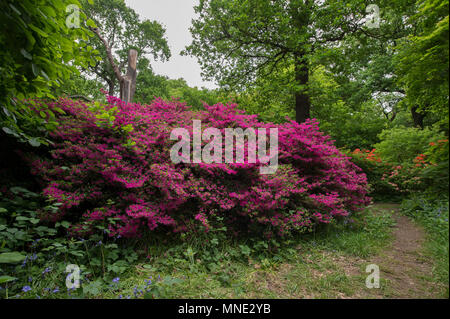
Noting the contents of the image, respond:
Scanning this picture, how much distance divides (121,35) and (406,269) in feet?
60.7

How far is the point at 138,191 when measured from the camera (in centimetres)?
252

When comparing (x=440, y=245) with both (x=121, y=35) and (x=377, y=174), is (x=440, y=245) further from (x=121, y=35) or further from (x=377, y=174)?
(x=121, y=35)

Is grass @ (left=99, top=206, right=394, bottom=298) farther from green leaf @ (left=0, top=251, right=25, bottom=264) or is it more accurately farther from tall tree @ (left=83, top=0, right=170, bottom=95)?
tall tree @ (left=83, top=0, right=170, bottom=95)

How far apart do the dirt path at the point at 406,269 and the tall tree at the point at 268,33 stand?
4353 mm

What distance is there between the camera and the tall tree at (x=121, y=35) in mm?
13117

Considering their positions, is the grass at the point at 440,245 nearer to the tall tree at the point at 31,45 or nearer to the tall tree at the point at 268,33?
the tall tree at the point at 31,45

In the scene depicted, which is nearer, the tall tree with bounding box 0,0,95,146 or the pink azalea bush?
the tall tree with bounding box 0,0,95,146

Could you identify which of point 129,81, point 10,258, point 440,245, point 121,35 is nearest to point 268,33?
point 129,81

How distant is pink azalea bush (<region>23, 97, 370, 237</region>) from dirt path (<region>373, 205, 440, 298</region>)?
834 millimetres

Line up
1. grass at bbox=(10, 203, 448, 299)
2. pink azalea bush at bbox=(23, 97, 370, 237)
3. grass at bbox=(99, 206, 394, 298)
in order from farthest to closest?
pink azalea bush at bbox=(23, 97, 370, 237) → grass at bbox=(99, 206, 394, 298) → grass at bbox=(10, 203, 448, 299)

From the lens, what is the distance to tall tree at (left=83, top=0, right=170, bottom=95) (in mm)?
13117

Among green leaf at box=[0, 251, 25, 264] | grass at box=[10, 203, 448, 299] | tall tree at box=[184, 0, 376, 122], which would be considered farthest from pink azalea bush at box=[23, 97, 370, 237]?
tall tree at box=[184, 0, 376, 122]
